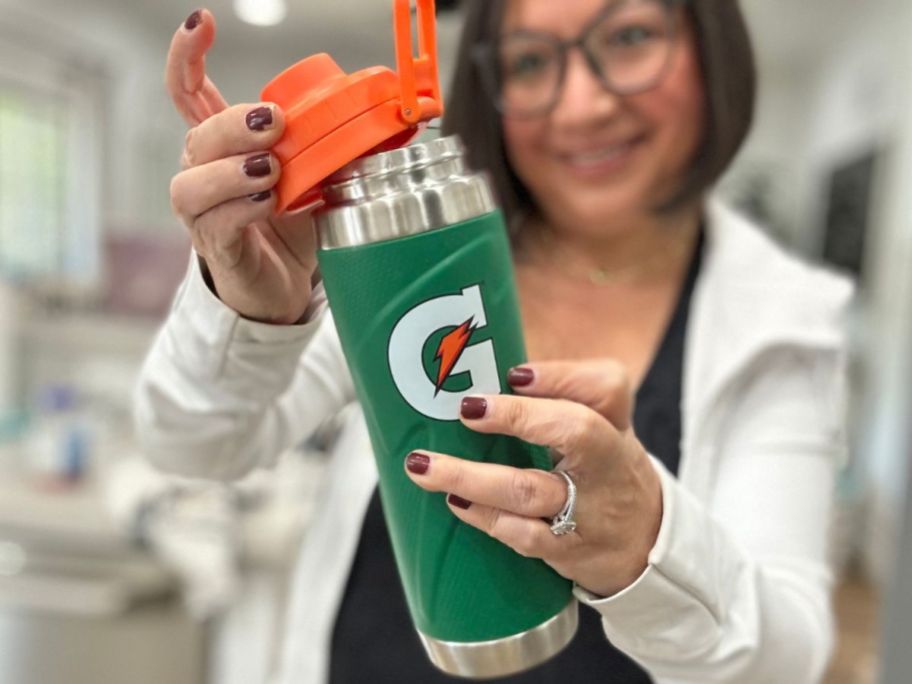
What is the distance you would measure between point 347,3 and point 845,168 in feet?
11.6

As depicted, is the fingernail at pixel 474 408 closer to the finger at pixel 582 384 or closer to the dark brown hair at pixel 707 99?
the finger at pixel 582 384

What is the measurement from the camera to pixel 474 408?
285mm

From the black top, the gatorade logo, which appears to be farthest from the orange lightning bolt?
the black top

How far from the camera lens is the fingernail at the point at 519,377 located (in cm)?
31

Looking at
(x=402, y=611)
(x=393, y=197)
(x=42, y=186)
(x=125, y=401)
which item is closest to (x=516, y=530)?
(x=393, y=197)

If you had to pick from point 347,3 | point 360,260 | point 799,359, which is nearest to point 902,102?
point 799,359

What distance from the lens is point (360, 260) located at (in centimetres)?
29

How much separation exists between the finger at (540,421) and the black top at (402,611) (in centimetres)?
21

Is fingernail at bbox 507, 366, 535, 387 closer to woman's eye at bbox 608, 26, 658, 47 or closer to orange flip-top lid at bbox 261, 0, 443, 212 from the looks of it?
orange flip-top lid at bbox 261, 0, 443, 212

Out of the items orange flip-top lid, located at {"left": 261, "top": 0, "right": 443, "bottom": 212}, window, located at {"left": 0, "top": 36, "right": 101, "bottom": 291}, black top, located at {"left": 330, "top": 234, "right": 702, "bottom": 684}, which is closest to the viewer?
orange flip-top lid, located at {"left": 261, "top": 0, "right": 443, "bottom": 212}

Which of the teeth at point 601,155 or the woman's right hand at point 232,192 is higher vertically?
the teeth at point 601,155

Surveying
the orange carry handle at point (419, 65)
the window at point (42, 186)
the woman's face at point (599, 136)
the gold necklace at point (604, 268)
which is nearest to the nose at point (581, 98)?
the woman's face at point (599, 136)

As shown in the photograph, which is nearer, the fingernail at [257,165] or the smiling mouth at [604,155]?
the fingernail at [257,165]

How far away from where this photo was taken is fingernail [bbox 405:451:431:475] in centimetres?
29
